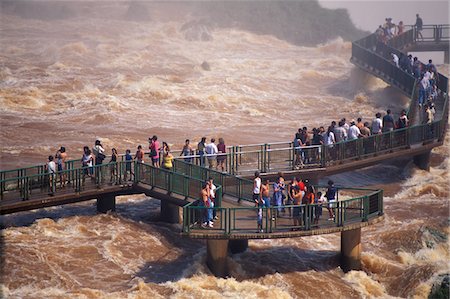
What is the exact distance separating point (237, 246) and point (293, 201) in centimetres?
205

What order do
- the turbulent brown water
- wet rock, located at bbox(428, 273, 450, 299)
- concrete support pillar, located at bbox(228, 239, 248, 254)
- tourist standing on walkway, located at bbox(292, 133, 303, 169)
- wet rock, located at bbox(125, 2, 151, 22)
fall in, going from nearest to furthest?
wet rock, located at bbox(428, 273, 450, 299)
the turbulent brown water
concrete support pillar, located at bbox(228, 239, 248, 254)
tourist standing on walkway, located at bbox(292, 133, 303, 169)
wet rock, located at bbox(125, 2, 151, 22)

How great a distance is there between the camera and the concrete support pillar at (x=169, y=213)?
76.1 ft

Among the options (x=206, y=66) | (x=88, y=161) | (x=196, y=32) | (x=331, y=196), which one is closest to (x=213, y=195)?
(x=331, y=196)

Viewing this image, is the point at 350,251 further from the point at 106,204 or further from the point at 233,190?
the point at 106,204

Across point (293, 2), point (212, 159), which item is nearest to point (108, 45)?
point (293, 2)

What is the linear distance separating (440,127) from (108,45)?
110ft

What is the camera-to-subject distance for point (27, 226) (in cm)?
2184

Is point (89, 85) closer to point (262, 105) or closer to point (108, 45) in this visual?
point (262, 105)

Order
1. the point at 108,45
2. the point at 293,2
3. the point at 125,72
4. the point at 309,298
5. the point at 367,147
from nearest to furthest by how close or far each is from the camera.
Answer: the point at 309,298 < the point at 367,147 < the point at 125,72 < the point at 108,45 < the point at 293,2

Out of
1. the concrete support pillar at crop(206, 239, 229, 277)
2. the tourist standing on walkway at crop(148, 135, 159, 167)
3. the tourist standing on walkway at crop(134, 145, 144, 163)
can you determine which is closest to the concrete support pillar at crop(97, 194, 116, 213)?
the tourist standing on walkway at crop(134, 145, 144, 163)

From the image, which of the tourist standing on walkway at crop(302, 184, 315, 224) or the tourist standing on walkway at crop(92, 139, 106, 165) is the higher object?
the tourist standing on walkway at crop(92, 139, 106, 165)

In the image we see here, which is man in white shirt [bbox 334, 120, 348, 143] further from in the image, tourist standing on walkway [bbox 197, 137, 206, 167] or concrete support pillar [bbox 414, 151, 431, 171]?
concrete support pillar [bbox 414, 151, 431, 171]

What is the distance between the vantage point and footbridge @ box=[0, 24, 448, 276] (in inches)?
745

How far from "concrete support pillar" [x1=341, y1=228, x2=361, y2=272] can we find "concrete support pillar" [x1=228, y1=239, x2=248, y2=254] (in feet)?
7.94
